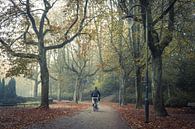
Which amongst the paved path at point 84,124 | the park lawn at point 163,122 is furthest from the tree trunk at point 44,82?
the paved path at point 84,124

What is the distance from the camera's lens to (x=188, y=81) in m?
43.2

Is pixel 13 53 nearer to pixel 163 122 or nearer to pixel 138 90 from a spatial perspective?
pixel 138 90

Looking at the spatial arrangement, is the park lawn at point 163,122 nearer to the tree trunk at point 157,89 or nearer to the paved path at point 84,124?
the tree trunk at point 157,89

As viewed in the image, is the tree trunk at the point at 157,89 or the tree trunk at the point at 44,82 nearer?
the tree trunk at the point at 157,89

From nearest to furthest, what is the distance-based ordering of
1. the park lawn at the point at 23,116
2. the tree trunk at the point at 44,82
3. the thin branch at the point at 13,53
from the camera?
the park lawn at the point at 23,116 < the thin branch at the point at 13,53 < the tree trunk at the point at 44,82

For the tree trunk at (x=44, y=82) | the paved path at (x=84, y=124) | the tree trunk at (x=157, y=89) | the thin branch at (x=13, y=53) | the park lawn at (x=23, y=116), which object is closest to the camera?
the paved path at (x=84, y=124)

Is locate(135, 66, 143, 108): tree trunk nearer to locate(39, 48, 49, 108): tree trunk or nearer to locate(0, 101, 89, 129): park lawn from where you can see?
locate(39, 48, 49, 108): tree trunk

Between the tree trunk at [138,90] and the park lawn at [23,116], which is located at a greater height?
the tree trunk at [138,90]

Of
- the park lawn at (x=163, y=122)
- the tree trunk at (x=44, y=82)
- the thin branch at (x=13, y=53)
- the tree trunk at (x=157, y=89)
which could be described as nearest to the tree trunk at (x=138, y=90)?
the tree trunk at (x=44, y=82)

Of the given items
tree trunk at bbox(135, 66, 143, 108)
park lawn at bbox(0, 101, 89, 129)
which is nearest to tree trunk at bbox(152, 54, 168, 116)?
park lawn at bbox(0, 101, 89, 129)

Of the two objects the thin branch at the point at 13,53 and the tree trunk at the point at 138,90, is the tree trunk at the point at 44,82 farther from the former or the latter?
the tree trunk at the point at 138,90

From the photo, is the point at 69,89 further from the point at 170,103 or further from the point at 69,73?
the point at 170,103

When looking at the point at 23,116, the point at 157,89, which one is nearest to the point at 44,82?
the point at 23,116

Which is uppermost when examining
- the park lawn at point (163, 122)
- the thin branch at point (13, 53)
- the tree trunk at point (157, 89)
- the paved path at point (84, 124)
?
the thin branch at point (13, 53)
